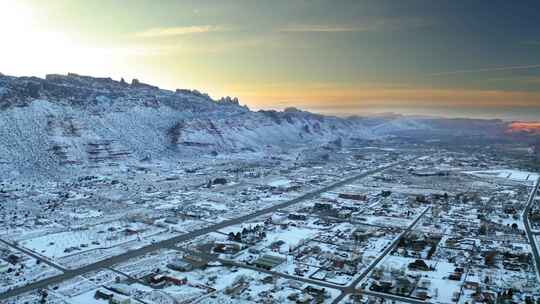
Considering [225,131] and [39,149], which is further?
[225,131]

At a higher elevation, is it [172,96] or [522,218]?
[172,96]

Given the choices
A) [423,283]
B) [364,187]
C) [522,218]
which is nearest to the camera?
[423,283]

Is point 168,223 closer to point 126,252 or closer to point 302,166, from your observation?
point 126,252

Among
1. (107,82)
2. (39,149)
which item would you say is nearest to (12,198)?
(39,149)

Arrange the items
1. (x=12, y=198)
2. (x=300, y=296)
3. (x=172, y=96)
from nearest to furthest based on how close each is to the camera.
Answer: (x=300, y=296)
(x=12, y=198)
(x=172, y=96)

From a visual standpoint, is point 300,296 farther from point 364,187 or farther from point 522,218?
point 364,187

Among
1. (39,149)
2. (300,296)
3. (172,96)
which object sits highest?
(172,96)
